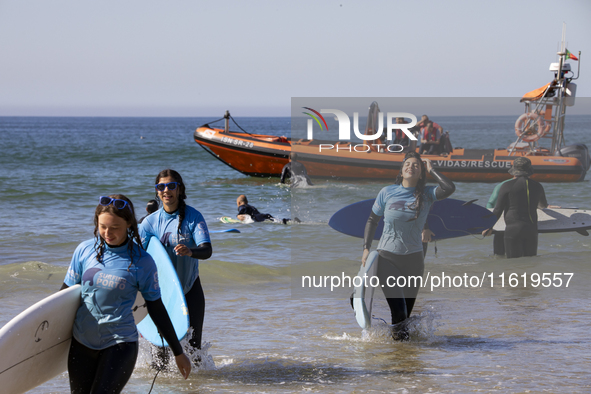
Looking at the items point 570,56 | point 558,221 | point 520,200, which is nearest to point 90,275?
point 520,200

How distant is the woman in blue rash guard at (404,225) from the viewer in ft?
13.9

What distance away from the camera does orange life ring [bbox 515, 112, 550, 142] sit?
8.85m

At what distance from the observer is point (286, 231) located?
438 inches

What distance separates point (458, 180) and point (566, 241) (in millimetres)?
2683

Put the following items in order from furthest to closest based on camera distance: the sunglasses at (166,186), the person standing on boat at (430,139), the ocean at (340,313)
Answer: the person standing on boat at (430,139)
the ocean at (340,313)
the sunglasses at (166,186)

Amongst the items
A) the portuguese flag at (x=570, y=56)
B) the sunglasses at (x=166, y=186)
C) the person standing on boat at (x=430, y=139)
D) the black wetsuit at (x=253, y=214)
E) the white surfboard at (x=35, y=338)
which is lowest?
the black wetsuit at (x=253, y=214)

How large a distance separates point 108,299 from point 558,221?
5918 millimetres

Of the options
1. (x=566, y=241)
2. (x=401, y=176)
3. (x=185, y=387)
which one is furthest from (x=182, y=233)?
(x=566, y=241)

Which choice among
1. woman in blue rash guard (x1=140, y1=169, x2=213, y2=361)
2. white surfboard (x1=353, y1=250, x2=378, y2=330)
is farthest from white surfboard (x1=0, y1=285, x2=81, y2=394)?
white surfboard (x1=353, y1=250, x2=378, y2=330)

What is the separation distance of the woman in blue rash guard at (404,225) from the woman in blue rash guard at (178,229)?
4.57ft

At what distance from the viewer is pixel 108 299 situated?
2471mm

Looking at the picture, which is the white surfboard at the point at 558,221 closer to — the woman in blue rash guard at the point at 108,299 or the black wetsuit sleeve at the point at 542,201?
the black wetsuit sleeve at the point at 542,201

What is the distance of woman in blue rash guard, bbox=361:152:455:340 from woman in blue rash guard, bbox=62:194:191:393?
2.11 metres

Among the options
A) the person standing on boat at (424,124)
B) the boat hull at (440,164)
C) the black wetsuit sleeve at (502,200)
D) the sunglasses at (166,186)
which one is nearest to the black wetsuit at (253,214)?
the boat hull at (440,164)
